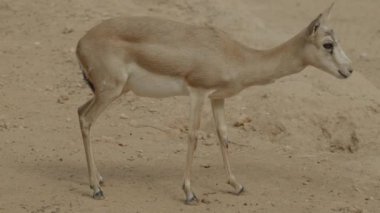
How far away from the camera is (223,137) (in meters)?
8.61

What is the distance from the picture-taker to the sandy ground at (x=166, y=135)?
818 cm

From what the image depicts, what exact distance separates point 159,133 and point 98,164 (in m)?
1.13

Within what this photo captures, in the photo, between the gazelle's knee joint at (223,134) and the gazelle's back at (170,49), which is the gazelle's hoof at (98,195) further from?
the gazelle's knee joint at (223,134)

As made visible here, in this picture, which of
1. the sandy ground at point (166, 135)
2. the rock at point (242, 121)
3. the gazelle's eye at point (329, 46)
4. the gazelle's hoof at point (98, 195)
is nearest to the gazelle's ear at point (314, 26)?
the gazelle's eye at point (329, 46)

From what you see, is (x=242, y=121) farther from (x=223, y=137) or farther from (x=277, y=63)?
(x=277, y=63)

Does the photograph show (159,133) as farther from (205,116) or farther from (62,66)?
(62,66)

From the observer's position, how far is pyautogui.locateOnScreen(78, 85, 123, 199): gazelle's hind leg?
8078mm

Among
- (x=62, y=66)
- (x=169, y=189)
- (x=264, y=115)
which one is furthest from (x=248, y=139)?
(x=62, y=66)

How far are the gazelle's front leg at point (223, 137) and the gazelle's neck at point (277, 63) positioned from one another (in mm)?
488

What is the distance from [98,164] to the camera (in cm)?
902

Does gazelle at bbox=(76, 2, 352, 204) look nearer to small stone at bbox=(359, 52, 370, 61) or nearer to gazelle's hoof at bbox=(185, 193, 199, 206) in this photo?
gazelle's hoof at bbox=(185, 193, 199, 206)

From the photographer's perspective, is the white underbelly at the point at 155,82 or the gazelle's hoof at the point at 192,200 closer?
the gazelle's hoof at the point at 192,200

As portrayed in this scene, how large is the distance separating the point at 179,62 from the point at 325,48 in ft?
4.67

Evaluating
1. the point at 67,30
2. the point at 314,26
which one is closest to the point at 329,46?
the point at 314,26
